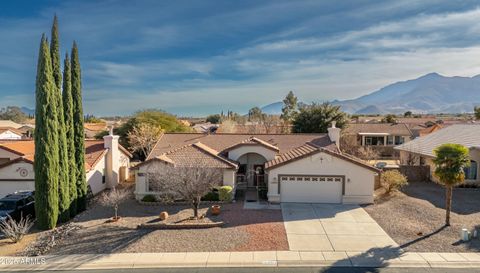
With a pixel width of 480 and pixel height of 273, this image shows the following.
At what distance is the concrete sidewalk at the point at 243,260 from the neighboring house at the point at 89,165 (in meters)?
11.1

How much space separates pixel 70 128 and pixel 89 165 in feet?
18.1

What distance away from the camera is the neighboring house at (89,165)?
23750 mm

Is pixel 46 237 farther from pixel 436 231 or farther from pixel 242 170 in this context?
pixel 436 231

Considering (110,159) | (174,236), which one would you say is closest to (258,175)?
(174,236)

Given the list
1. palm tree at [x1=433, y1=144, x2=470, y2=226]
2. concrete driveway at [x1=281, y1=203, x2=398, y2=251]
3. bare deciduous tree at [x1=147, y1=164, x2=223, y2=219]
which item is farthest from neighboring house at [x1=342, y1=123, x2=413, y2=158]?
bare deciduous tree at [x1=147, y1=164, x2=223, y2=219]

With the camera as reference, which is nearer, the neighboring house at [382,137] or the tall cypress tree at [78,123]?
the tall cypress tree at [78,123]

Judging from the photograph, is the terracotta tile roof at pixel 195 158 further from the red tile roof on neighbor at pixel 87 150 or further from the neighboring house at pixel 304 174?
the red tile roof on neighbor at pixel 87 150

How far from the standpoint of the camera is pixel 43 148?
58.9 feet

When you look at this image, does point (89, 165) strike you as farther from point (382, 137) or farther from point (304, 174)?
point (382, 137)

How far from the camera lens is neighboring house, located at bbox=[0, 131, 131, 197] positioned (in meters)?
23.8

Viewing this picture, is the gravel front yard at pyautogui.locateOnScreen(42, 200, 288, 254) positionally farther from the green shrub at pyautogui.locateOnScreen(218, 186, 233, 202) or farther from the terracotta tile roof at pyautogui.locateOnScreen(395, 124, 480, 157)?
the terracotta tile roof at pyautogui.locateOnScreen(395, 124, 480, 157)

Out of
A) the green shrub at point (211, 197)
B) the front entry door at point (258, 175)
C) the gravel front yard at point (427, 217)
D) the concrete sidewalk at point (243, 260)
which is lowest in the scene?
the concrete sidewalk at point (243, 260)

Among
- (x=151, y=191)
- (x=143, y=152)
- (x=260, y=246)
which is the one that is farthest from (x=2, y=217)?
(x=143, y=152)

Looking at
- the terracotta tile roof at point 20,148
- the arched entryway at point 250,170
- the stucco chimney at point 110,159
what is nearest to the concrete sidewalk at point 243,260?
the arched entryway at point 250,170
